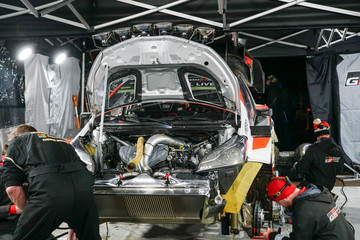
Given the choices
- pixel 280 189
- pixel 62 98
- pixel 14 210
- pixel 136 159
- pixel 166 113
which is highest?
pixel 62 98

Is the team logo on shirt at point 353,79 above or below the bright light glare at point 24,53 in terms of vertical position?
below

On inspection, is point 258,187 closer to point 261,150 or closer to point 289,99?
point 261,150

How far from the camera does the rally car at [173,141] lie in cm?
325

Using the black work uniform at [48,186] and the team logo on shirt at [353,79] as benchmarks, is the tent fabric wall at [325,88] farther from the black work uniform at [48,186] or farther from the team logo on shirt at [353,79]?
the black work uniform at [48,186]

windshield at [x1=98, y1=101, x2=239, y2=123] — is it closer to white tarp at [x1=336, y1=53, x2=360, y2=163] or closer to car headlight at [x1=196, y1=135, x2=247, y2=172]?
car headlight at [x1=196, y1=135, x2=247, y2=172]

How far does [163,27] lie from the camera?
386cm

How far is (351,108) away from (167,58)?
21.6 ft

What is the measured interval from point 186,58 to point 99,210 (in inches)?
72.2

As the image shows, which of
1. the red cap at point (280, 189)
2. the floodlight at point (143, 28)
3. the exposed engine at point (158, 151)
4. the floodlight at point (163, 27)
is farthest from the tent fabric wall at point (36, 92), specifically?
the red cap at point (280, 189)

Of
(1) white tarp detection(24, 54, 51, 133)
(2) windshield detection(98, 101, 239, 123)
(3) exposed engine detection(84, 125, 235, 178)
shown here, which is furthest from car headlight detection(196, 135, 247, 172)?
(1) white tarp detection(24, 54, 51, 133)

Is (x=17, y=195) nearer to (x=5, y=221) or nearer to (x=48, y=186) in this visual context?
(x=48, y=186)

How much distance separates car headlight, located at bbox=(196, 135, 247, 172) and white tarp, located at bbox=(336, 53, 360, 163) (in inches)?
251

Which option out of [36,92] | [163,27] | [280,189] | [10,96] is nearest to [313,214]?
[280,189]

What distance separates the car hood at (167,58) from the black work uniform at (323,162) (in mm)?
1657
